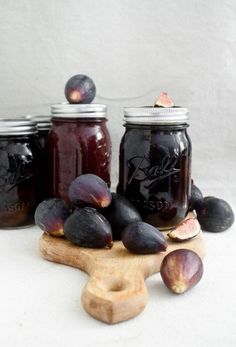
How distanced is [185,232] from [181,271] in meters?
0.17

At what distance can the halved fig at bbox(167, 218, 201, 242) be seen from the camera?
2.49 feet

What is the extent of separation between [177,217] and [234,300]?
259mm

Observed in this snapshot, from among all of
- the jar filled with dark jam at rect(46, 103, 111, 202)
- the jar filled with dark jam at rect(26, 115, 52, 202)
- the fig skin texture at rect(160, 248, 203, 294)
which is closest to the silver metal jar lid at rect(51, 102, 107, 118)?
the jar filled with dark jam at rect(46, 103, 111, 202)

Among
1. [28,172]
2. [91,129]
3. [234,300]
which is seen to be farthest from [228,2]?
[234,300]

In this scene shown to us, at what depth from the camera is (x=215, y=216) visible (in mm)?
909

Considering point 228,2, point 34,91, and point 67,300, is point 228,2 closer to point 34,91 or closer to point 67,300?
point 34,91

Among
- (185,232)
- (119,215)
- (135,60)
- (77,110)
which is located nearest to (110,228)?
(119,215)

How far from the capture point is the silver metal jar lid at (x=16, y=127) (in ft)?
2.81

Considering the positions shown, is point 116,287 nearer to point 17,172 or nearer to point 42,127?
point 17,172

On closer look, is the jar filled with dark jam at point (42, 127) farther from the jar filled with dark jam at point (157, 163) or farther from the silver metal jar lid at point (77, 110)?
the jar filled with dark jam at point (157, 163)

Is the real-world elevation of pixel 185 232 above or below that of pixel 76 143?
below

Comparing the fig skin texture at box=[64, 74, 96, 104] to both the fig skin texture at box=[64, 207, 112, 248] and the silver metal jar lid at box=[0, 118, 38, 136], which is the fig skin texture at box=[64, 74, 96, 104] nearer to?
the silver metal jar lid at box=[0, 118, 38, 136]

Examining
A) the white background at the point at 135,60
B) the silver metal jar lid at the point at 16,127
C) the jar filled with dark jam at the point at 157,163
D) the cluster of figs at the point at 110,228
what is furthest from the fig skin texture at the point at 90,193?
the white background at the point at 135,60

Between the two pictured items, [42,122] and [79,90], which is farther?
[42,122]
